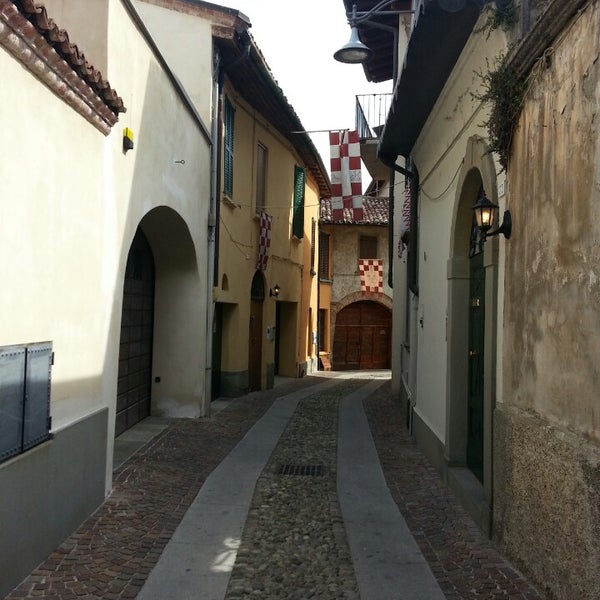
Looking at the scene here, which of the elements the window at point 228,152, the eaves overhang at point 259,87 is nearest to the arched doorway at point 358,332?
the eaves overhang at point 259,87

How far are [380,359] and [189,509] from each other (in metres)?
19.9

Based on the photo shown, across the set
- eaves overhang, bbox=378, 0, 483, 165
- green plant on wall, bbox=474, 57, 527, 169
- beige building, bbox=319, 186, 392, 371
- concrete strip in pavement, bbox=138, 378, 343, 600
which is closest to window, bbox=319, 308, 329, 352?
beige building, bbox=319, 186, 392, 371

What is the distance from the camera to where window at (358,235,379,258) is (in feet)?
81.0

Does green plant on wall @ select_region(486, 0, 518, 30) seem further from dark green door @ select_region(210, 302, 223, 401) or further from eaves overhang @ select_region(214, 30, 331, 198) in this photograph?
dark green door @ select_region(210, 302, 223, 401)

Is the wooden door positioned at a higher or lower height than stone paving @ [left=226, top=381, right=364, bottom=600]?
higher

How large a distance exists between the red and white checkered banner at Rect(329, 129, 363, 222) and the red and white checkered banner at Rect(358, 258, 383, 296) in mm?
10007

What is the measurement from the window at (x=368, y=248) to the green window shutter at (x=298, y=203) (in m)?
6.36

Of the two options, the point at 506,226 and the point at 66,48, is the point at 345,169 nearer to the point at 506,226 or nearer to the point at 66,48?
the point at 506,226

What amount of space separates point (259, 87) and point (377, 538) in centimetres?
969

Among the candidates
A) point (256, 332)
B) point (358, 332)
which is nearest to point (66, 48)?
point (256, 332)

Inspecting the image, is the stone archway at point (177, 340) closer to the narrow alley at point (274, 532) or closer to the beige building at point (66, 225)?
the narrow alley at point (274, 532)

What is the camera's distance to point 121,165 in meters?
6.05

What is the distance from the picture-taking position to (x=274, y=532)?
5.28 meters

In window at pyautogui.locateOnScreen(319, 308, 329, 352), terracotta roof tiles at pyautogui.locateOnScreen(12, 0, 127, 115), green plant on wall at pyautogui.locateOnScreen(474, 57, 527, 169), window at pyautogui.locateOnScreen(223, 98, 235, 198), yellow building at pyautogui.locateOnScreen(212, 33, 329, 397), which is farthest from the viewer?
window at pyautogui.locateOnScreen(319, 308, 329, 352)
